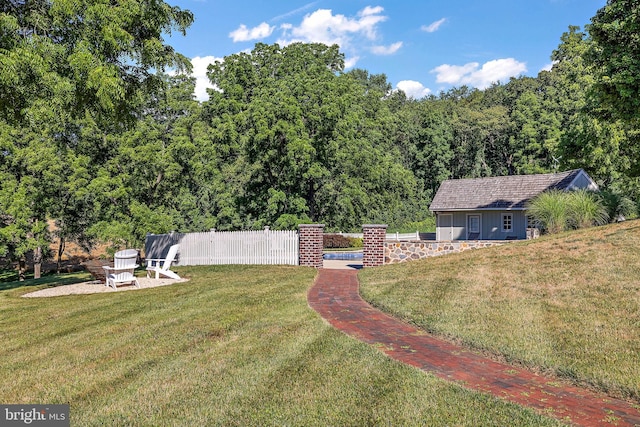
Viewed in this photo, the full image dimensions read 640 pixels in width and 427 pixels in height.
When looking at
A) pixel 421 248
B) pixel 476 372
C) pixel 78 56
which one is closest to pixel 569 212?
pixel 421 248

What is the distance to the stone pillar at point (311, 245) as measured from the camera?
18375mm

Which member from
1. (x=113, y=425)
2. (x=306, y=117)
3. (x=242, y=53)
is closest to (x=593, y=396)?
(x=113, y=425)

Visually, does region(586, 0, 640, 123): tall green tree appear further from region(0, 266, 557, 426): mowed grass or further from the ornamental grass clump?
region(0, 266, 557, 426): mowed grass

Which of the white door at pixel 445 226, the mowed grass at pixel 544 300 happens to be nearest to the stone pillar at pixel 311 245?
the mowed grass at pixel 544 300

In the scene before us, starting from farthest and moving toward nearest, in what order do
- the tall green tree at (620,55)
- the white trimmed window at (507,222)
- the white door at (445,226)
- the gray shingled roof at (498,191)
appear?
the white door at (445,226) → the white trimmed window at (507,222) → the gray shingled roof at (498,191) → the tall green tree at (620,55)

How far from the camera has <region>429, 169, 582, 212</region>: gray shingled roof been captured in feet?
95.0

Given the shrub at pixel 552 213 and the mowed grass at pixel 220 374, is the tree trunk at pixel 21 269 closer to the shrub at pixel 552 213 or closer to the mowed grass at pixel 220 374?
the mowed grass at pixel 220 374

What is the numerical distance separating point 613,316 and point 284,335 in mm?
5764

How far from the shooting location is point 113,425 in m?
4.54

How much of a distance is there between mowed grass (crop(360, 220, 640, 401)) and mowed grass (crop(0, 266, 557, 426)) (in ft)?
5.72

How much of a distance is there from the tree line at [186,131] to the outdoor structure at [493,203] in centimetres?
361

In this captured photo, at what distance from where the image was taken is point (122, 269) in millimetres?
14609

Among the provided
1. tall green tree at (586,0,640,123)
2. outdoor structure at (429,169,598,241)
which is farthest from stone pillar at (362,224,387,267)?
outdoor structure at (429,169,598,241)

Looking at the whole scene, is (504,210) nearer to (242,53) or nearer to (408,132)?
(242,53)
